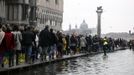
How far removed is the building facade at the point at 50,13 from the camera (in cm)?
11500

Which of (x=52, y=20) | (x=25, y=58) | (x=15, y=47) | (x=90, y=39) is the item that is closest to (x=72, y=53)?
(x=90, y=39)

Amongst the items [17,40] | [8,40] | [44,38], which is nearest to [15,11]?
[44,38]

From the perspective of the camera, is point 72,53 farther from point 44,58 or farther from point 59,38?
point 44,58

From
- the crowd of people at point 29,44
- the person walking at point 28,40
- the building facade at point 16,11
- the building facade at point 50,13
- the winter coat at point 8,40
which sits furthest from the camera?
the building facade at point 50,13

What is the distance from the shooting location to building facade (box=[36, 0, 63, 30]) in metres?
115

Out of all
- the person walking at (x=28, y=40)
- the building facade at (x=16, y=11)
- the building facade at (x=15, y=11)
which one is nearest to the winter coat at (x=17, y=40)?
the person walking at (x=28, y=40)

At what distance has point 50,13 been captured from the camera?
128375 millimetres

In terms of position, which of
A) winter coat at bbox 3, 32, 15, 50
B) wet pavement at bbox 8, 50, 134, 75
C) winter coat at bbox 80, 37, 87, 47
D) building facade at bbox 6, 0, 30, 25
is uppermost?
building facade at bbox 6, 0, 30, 25

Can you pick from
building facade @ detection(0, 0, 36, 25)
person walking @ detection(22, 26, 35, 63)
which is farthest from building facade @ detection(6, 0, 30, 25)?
person walking @ detection(22, 26, 35, 63)

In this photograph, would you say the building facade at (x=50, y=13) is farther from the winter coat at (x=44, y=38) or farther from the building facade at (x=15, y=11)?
the winter coat at (x=44, y=38)

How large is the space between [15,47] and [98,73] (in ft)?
14.1

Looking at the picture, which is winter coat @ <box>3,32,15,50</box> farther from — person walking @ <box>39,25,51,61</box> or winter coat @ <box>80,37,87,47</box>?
winter coat @ <box>80,37,87,47</box>

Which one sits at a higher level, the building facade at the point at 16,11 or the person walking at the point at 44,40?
the building facade at the point at 16,11

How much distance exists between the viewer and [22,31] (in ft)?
82.8
